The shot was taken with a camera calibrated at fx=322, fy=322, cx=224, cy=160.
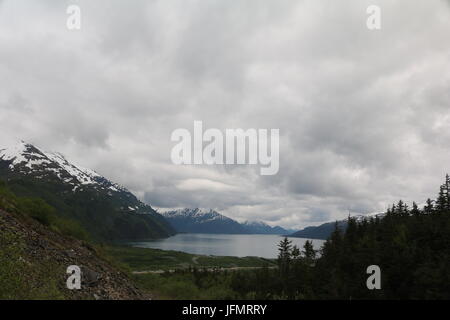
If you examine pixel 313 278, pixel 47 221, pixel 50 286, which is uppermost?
pixel 47 221

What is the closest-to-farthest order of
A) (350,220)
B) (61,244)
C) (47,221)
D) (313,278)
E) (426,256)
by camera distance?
(61,244)
(47,221)
(426,256)
(313,278)
(350,220)

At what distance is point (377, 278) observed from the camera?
51469 mm

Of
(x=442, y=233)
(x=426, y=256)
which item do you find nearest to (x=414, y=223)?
(x=442, y=233)

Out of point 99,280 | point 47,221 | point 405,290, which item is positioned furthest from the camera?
point 405,290

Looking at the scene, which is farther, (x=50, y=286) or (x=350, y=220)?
(x=350, y=220)

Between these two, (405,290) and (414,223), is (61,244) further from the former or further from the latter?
(414,223)

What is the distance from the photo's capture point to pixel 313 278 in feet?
217
